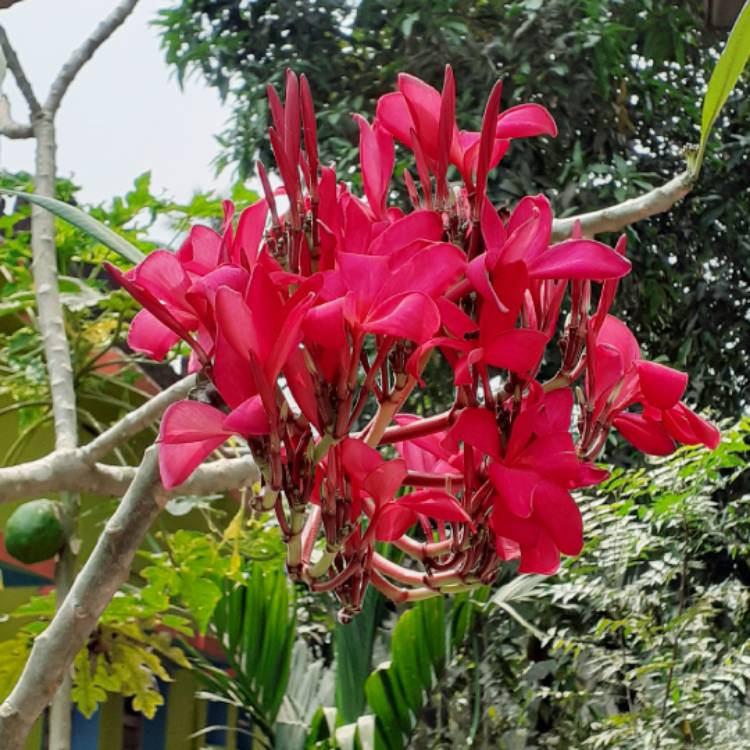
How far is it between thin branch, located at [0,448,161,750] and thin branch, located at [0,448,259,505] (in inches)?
6.3

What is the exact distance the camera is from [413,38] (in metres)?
3.81

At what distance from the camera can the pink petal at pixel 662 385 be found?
0.44 meters

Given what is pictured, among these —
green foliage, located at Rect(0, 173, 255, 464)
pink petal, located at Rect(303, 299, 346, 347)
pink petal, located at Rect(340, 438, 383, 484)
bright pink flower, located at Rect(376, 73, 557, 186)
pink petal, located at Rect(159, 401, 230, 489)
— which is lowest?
green foliage, located at Rect(0, 173, 255, 464)

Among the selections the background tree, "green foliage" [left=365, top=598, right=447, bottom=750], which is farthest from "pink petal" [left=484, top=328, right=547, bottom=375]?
the background tree

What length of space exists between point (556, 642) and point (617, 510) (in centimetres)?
29

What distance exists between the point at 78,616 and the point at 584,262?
524mm

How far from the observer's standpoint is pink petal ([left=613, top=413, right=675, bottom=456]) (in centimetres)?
45

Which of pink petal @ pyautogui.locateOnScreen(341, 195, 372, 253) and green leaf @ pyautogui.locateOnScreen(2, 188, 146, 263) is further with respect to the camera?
green leaf @ pyautogui.locateOnScreen(2, 188, 146, 263)

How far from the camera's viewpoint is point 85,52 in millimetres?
1455

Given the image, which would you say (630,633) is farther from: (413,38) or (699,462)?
(413,38)

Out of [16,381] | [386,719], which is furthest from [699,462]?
[16,381]

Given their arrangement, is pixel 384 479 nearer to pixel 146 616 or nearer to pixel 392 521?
pixel 392 521

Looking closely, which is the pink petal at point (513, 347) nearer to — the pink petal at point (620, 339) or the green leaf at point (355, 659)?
the pink petal at point (620, 339)

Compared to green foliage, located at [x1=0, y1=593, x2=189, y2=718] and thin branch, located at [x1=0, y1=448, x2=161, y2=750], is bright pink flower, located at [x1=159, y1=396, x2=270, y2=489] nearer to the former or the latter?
thin branch, located at [x1=0, y1=448, x2=161, y2=750]
